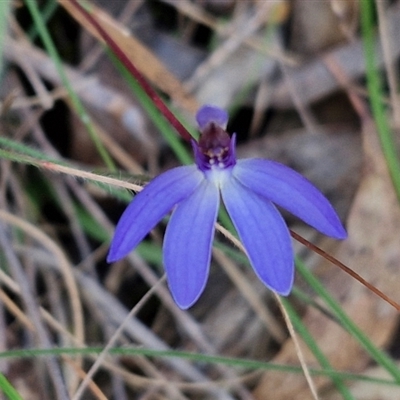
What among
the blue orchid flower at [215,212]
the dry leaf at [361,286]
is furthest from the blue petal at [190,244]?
the dry leaf at [361,286]

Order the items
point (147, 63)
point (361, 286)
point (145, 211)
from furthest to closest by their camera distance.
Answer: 1. point (147, 63)
2. point (361, 286)
3. point (145, 211)

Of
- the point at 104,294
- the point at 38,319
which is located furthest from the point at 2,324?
the point at 104,294

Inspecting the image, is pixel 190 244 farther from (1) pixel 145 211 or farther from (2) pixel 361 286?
(2) pixel 361 286

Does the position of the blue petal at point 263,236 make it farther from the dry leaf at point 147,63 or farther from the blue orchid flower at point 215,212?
the dry leaf at point 147,63

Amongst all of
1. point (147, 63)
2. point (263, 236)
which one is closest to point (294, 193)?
point (263, 236)

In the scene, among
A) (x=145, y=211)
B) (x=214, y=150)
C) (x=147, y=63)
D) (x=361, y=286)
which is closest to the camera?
(x=145, y=211)

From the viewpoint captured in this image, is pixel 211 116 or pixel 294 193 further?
pixel 211 116
